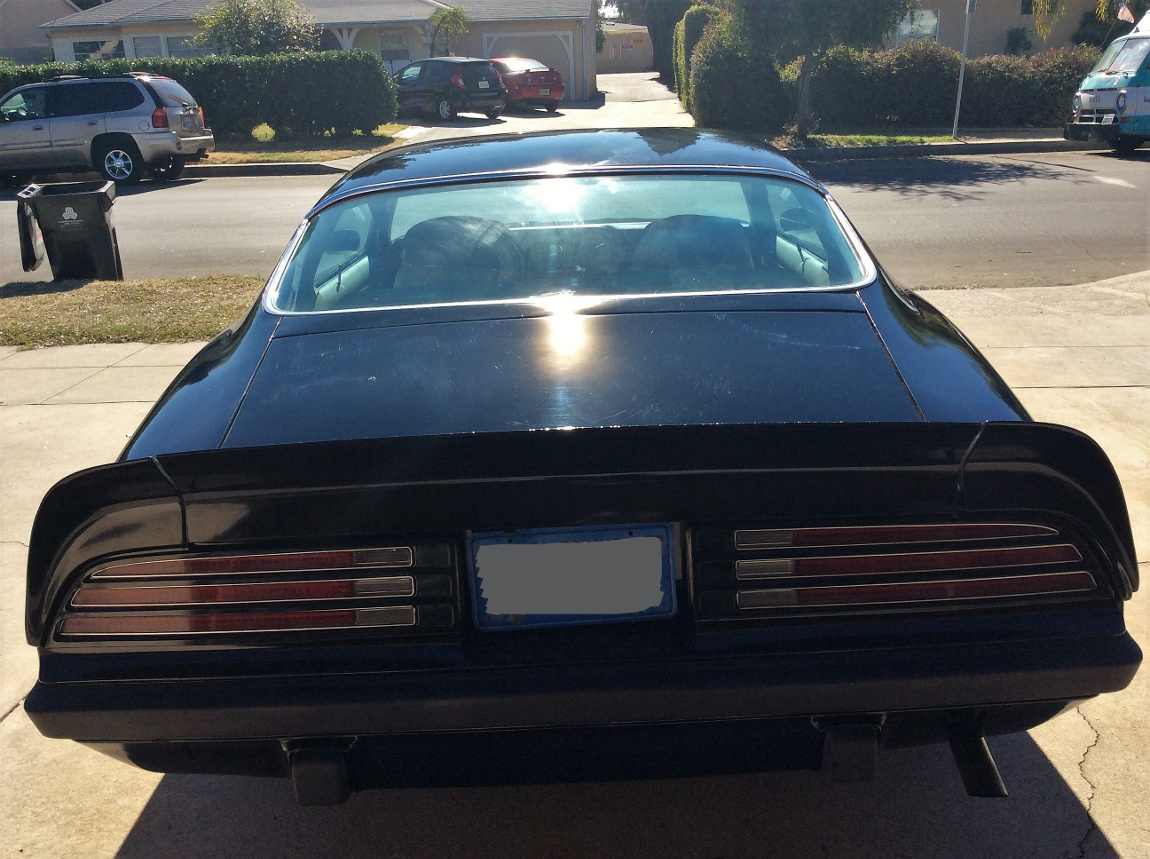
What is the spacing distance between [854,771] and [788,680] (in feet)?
0.87

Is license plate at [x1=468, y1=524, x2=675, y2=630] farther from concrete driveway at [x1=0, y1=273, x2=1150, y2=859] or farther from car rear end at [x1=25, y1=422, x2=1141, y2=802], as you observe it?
concrete driveway at [x1=0, y1=273, x2=1150, y2=859]

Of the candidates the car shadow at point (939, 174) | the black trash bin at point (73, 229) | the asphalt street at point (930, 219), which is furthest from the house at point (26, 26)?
the black trash bin at point (73, 229)

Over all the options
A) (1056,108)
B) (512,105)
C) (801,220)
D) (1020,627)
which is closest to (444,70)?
(512,105)

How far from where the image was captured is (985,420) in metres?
2.20

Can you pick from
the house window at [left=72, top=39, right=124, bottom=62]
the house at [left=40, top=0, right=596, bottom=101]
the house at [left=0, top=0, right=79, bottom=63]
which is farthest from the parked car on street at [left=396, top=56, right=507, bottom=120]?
the house at [left=0, top=0, right=79, bottom=63]

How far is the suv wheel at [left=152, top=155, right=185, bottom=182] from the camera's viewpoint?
17.3m

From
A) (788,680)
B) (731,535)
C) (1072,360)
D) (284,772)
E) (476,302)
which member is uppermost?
(476,302)

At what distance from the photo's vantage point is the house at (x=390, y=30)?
108 feet

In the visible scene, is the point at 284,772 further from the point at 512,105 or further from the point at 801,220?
the point at 512,105

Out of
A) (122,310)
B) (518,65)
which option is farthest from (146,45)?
(122,310)

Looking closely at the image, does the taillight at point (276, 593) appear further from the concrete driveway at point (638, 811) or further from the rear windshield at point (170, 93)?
the rear windshield at point (170, 93)

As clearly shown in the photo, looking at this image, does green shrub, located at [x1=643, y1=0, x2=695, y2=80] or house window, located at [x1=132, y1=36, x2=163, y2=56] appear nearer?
house window, located at [x1=132, y1=36, x2=163, y2=56]

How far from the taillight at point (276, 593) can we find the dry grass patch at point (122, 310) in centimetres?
477

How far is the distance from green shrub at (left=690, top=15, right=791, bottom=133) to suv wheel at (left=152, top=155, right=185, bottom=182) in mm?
10406
